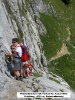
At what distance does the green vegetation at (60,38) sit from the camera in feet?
184

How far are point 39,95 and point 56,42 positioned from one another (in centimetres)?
4208

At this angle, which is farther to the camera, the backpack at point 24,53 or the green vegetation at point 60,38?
the green vegetation at point 60,38

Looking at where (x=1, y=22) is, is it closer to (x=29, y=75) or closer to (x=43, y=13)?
(x=29, y=75)

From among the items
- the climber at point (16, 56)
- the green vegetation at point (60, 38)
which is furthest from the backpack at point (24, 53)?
the green vegetation at point (60, 38)

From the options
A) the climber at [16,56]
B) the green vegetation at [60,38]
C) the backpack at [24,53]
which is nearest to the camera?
the climber at [16,56]

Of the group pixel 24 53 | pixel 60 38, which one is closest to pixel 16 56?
pixel 24 53

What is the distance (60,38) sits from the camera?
6625cm

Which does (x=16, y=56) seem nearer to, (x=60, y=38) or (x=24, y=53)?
(x=24, y=53)

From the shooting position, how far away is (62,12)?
255ft

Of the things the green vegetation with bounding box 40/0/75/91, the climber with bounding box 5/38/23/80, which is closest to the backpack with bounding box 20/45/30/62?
the climber with bounding box 5/38/23/80

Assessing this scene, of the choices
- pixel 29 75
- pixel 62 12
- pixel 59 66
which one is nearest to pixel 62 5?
pixel 62 12

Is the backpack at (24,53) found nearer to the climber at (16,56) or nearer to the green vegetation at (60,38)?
the climber at (16,56)

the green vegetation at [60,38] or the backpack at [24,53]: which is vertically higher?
the green vegetation at [60,38]

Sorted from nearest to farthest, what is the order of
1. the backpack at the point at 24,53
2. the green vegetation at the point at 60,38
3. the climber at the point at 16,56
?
the climber at the point at 16,56
the backpack at the point at 24,53
the green vegetation at the point at 60,38
